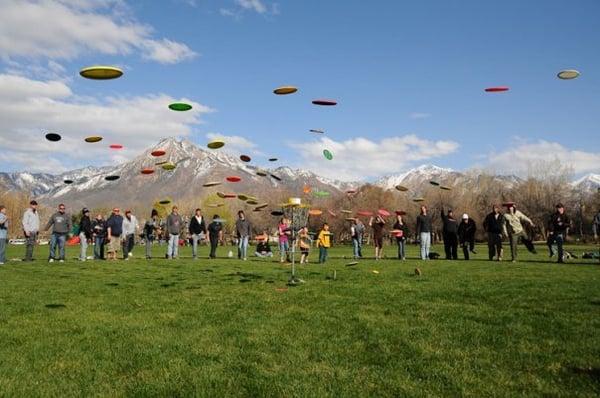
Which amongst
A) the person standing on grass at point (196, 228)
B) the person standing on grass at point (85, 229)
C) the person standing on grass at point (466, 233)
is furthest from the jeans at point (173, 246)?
the person standing on grass at point (466, 233)

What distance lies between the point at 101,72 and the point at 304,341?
7861mm

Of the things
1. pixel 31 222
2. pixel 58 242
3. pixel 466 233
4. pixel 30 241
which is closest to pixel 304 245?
pixel 466 233

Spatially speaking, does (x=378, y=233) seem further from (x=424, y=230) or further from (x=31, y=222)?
(x=31, y=222)

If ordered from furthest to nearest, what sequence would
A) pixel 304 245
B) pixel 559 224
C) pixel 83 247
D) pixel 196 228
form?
pixel 196 228, pixel 83 247, pixel 304 245, pixel 559 224

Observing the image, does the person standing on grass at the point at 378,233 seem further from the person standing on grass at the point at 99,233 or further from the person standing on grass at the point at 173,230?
the person standing on grass at the point at 99,233

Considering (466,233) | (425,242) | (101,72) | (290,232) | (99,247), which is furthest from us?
(99,247)

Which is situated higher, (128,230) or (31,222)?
A: (31,222)

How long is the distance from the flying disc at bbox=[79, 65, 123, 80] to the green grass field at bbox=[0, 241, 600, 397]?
480 cm

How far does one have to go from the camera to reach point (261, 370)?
512cm

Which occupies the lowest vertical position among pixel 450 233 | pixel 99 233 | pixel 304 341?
pixel 304 341

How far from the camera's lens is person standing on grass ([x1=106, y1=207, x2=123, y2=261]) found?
2223cm

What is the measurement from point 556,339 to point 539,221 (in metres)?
88.1

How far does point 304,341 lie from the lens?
20.5 ft

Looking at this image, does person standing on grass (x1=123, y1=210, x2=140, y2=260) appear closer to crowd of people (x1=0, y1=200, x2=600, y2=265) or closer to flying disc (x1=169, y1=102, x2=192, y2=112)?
crowd of people (x1=0, y1=200, x2=600, y2=265)
